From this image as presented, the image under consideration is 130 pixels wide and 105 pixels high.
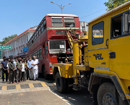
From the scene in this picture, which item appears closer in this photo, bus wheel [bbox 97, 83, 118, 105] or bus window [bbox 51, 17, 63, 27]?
bus wheel [bbox 97, 83, 118, 105]

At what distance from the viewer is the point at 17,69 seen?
10734 mm

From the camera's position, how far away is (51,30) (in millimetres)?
10438

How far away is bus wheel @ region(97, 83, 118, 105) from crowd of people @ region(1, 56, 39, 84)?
723 centimetres

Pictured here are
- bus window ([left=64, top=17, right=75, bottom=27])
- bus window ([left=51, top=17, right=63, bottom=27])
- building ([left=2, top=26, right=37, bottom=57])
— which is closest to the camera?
bus window ([left=51, top=17, right=63, bottom=27])

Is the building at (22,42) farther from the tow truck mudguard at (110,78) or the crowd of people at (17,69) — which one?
the tow truck mudguard at (110,78)

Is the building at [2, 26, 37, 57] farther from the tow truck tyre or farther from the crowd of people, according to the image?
the tow truck tyre

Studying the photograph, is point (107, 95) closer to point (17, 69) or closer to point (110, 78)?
point (110, 78)

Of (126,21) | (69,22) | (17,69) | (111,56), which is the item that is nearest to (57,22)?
(69,22)

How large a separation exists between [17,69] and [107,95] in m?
7.96

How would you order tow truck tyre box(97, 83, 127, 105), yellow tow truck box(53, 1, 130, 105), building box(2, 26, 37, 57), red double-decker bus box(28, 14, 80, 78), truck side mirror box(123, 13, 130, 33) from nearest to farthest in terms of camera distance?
truck side mirror box(123, 13, 130, 33) → yellow tow truck box(53, 1, 130, 105) → tow truck tyre box(97, 83, 127, 105) → red double-decker bus box(28, 14, 80, 78) → building box(2, 26, 37, 57)

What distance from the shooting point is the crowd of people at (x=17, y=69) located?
1029 centimetres

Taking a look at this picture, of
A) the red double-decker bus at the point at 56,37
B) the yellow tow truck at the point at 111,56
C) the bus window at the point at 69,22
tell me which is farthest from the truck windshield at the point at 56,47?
the yellow tow truck at the point at 111,56

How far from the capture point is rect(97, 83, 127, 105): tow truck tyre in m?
3.70

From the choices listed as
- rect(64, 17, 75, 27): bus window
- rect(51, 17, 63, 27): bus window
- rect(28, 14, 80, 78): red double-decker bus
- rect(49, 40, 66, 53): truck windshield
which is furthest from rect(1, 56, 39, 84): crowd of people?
rect(64, 17, 75, 27): bus window
